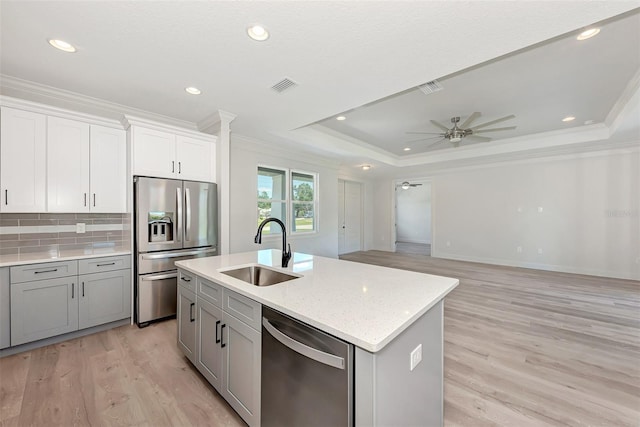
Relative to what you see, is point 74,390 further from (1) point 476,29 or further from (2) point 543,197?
(2) point 543,197

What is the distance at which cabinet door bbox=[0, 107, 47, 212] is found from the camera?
2.37 metres

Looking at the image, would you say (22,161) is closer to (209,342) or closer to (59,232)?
(59,232)

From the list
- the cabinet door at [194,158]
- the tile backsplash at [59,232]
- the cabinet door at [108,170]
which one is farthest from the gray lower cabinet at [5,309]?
the cabinet door at [194,158]

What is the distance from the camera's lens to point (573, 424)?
1.58m

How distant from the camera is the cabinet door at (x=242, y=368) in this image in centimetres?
142

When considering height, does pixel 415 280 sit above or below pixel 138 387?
above

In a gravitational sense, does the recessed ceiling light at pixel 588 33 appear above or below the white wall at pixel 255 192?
above

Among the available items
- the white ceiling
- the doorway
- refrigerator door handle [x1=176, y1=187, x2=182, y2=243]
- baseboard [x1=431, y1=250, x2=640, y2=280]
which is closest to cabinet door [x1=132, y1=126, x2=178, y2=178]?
refrigerator door handle [x1=176, y1=187, x2=182, y2=243]

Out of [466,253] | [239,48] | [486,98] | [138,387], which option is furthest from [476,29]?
[466,253]

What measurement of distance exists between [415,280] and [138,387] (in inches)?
85.9

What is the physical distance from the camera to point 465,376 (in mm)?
2041

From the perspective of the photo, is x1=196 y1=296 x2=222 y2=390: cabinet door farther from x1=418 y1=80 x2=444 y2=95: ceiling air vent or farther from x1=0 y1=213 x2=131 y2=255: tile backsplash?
x1=418 y1=80 x2=444 y2=95: ceiling air vent

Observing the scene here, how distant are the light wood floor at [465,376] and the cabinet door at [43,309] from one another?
0.17m

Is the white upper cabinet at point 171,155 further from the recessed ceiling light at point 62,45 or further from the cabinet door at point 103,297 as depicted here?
the cabinet door at point 103,297
